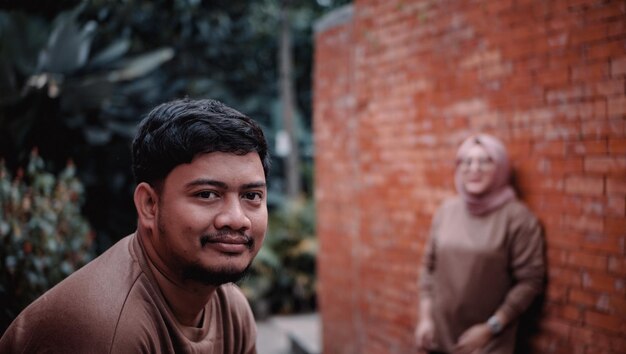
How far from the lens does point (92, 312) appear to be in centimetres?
160

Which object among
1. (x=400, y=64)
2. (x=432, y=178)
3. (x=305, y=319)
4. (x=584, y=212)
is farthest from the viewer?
(x=305, y=319)

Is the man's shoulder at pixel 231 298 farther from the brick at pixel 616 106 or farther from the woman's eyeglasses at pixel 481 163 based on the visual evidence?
the brick at pixel 616 106

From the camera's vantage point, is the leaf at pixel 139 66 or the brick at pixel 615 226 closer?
the brick at pixel 615 226

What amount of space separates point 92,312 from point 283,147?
1205 cm

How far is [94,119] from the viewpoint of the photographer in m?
6.97

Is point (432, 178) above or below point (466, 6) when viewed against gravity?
Result: below

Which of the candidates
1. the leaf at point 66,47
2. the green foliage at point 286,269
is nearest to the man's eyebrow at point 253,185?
the leaf at point 66,47

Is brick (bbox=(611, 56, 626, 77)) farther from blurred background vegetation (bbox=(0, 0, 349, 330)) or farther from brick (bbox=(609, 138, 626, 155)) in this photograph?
blurred background vegetation (bbox=(0, 0, 349, 330))

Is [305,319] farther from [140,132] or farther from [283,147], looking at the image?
[140,132]

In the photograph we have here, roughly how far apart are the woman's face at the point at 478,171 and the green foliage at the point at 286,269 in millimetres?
6424

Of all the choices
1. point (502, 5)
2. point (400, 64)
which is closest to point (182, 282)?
point (502, 5)

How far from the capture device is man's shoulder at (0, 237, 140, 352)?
1573 millimetres

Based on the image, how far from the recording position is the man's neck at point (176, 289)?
5.93ft

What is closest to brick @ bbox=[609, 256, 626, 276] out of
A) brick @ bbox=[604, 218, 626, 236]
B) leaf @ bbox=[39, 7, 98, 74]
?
brick @ bbox=[604, 218, 626, 236]
